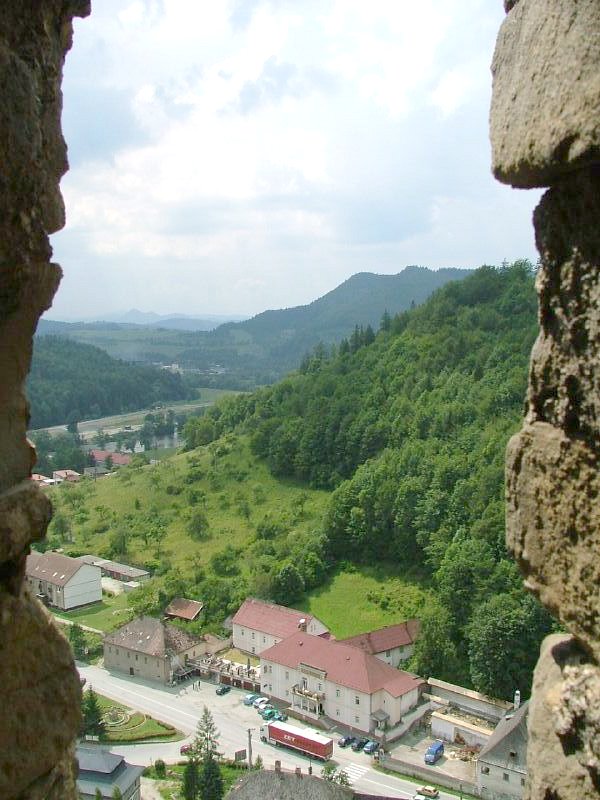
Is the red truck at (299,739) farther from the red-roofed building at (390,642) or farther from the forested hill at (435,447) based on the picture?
the forested hill at (435,447)

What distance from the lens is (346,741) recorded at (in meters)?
36.8

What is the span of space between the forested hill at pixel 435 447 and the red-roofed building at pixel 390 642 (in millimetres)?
2012

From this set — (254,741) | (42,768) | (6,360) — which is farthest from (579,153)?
(254,741)

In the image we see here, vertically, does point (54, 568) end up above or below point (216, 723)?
above

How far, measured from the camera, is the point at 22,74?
501 centimetres

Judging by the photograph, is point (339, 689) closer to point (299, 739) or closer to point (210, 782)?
point (299, 739)

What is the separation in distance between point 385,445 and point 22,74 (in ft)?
222

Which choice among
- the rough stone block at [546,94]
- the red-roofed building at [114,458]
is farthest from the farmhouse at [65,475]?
the rough stone block at [546,94]

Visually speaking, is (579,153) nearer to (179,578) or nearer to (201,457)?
(179,578)

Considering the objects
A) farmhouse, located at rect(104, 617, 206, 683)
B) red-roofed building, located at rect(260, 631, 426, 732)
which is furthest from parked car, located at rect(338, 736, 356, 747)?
farmhouse, located at rect(104, 617, 206, 683)

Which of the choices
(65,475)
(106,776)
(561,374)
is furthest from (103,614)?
(561,374)

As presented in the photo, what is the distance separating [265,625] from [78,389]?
13554cm

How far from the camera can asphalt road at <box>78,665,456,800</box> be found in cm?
3275

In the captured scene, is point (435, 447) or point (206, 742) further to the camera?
point (435, 447)
